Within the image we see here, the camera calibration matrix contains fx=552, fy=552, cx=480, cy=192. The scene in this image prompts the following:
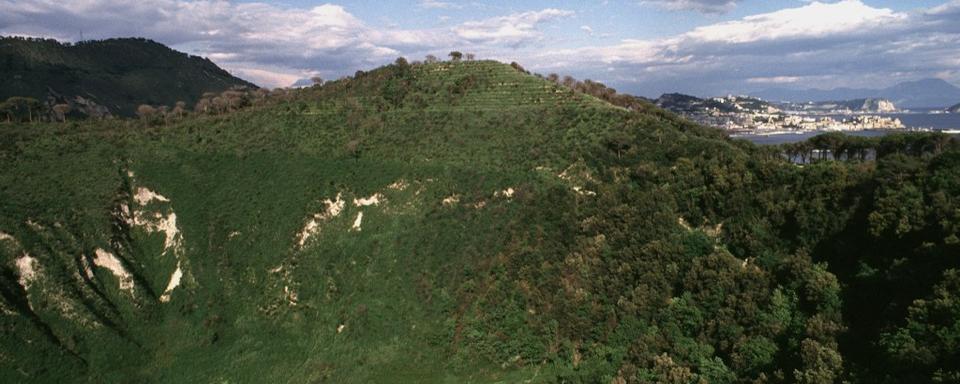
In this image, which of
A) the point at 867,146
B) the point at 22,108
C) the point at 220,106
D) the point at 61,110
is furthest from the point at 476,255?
the point at 22,108

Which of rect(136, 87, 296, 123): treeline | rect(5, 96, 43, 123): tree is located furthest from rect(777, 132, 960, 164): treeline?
rect(5, 96, 43, 123): tree

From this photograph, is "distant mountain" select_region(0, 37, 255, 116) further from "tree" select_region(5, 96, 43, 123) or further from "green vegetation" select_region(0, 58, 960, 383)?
"green vegetation" select_region(0, 58, 960, 383)

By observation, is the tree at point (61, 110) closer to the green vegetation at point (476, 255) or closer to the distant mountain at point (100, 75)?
the green vegetation at point (476, 255)

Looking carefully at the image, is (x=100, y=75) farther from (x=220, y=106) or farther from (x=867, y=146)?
(x=867, y=146)

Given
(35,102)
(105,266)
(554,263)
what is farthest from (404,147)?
(35,102)

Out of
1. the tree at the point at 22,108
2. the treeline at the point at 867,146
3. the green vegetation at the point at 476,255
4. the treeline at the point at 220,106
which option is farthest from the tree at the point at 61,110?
the treeline at the point at 867,146

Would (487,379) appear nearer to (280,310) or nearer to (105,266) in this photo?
(280,310)
